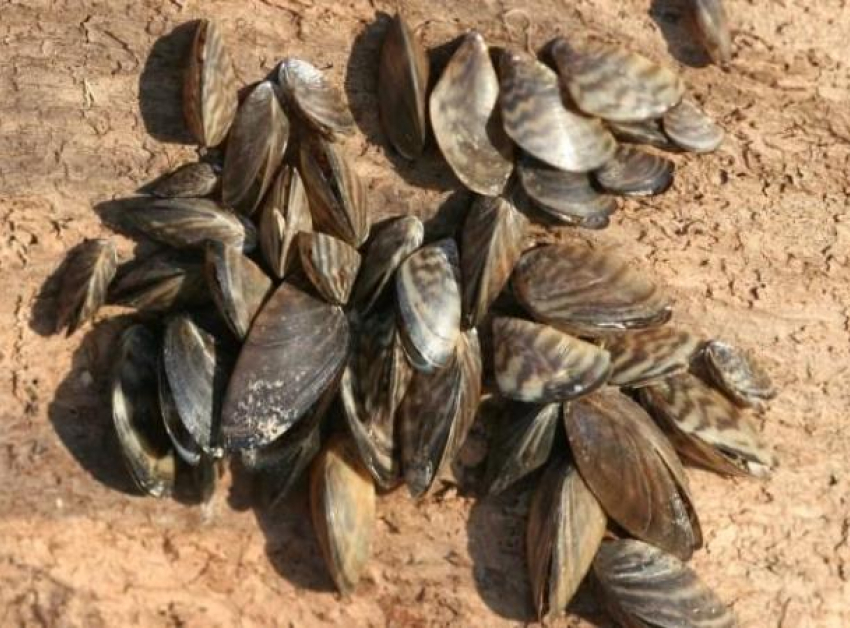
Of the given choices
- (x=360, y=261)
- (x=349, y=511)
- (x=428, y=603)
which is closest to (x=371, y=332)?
(x=360, y=261)

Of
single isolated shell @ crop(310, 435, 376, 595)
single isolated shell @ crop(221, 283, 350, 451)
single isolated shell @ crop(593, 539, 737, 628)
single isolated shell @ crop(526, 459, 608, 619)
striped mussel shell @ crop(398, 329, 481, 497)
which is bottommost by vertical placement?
single isolated shell @ crop(593, 539, 737, 628)

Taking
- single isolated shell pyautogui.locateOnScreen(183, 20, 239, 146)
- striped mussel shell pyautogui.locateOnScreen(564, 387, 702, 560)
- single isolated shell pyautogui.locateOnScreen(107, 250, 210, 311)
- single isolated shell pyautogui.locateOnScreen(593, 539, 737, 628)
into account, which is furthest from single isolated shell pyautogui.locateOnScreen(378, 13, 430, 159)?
single isolated shell pyautogui.locateOnScreen(593, 539, 737, 628)

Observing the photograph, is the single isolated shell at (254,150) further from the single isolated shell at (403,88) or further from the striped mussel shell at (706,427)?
the striped mussel shell at (706,427)

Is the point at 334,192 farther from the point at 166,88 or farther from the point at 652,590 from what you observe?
the point at 652,590

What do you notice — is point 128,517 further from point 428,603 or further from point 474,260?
point 474,260

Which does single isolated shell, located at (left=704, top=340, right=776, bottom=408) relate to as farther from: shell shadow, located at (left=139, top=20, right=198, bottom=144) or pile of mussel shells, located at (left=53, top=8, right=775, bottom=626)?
shell shadow, located at (left=139, top=20, right=198, bottom=144)

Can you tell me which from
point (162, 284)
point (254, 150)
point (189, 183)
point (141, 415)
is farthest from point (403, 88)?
point (141, 415)
